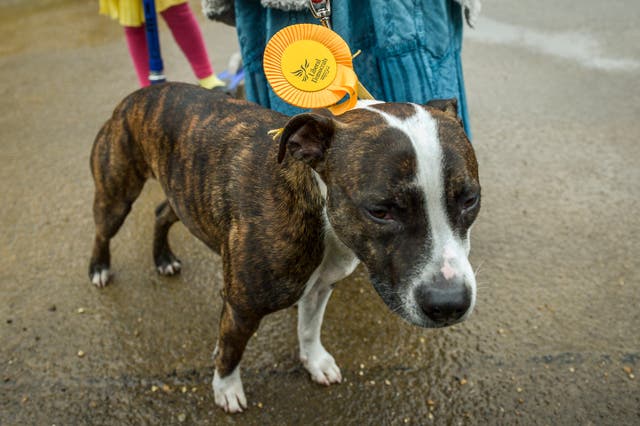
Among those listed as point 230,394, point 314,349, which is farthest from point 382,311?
point 230,394

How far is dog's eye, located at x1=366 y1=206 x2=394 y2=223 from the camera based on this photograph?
182 cm

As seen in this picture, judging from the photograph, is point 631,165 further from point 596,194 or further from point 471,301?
point 471,301

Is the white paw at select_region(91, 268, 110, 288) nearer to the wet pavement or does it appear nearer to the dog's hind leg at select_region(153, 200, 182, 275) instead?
the wet pavement

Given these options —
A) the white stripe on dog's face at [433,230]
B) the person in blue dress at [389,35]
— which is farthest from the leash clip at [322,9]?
the white stripe on dog's face at [433,230]

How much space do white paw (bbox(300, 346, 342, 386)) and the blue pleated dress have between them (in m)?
1.25

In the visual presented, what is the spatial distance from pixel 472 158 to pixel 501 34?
4.96 metres

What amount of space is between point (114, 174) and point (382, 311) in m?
1.68

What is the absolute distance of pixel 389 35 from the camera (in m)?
2.53

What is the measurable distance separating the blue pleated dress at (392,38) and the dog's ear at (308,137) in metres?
0.76

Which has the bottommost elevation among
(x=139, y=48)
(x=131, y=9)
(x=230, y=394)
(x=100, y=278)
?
(x=100, y=278)

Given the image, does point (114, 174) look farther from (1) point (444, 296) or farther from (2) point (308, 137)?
(1) point (444, 296)

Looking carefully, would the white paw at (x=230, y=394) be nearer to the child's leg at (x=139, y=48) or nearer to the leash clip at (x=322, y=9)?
the leash clip at (x=322, y=9)

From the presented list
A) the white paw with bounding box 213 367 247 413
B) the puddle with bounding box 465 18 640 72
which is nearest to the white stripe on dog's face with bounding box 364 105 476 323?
the white paw with bounding box 213 367 247 413

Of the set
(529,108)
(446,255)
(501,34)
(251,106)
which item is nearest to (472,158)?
(446,255)
